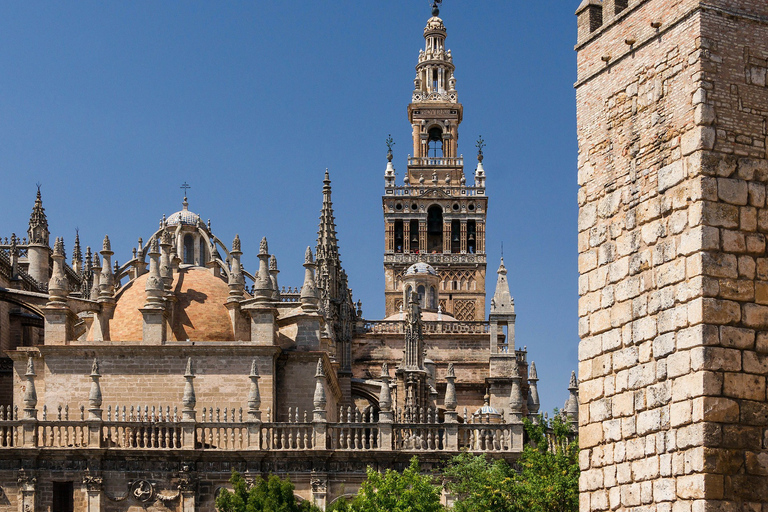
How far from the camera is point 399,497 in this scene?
33625 millimetres

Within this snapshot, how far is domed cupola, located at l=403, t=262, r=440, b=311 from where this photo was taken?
67875mm

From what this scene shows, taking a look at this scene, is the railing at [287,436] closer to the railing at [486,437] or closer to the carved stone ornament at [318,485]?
the carved stone ornament at [318,485]

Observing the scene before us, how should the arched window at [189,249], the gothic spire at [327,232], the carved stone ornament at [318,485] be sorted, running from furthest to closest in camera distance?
the gothic spire at [327,232] < the arched window at [189,249] < the carved stone ornament at [318,485]

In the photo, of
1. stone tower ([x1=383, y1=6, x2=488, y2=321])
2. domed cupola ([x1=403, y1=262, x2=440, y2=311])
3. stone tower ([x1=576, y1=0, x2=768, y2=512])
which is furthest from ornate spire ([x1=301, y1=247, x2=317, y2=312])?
stone tower ([x1=383, y1=6, x2=488, y2=321])

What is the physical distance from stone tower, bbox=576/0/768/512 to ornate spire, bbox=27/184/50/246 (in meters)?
48.2

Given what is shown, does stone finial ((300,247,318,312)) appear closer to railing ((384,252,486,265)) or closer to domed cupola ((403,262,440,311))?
domed cupola ((403,262,440,311))

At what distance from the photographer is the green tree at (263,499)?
33812 mm

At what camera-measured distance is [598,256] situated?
49.9ft

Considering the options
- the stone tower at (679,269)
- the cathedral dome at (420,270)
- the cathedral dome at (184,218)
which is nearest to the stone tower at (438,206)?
the cathedral dome at (420,270)

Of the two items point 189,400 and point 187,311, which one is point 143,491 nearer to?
point 189,400

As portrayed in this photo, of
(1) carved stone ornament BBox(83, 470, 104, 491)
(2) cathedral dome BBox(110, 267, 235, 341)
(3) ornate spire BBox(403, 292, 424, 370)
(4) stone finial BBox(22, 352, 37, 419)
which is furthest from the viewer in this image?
(3) ornate spire BBox(403, 292, 424, 370)

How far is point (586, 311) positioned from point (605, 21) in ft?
10.6

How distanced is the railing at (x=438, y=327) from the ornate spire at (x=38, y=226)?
14.7 metres

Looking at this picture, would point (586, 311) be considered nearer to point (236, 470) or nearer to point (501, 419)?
point (236, 470)
